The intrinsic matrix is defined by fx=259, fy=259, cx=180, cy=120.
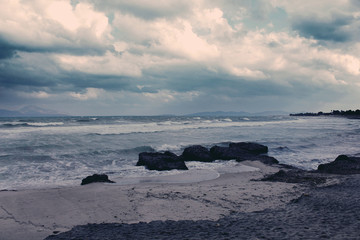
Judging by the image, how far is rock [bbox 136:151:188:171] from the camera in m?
13.1

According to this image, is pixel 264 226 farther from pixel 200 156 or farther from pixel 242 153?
pixel 242 153

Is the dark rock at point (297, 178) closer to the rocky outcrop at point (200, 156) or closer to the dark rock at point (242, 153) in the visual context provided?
the rocky outcrop at point (200, 156)

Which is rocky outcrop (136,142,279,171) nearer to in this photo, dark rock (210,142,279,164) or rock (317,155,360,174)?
dark rock (210,142,279,164)

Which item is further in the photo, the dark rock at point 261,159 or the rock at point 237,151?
the rock at point 237,151

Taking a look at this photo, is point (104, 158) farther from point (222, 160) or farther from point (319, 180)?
point (319, 180)

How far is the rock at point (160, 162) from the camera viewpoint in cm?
1305

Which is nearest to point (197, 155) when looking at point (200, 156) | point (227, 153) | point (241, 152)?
point (200, 156)

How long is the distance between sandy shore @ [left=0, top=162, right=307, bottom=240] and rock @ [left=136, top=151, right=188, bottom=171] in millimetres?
4128

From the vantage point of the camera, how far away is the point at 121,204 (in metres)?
7.03

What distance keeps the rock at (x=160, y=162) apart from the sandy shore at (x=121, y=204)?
4.13 meters

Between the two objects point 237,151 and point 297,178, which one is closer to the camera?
point 297,178

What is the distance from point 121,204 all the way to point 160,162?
6379mm

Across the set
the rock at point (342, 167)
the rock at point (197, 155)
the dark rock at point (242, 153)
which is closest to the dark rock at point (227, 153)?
the dark rock at point (242, 153)

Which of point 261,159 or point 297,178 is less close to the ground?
point 297,178
